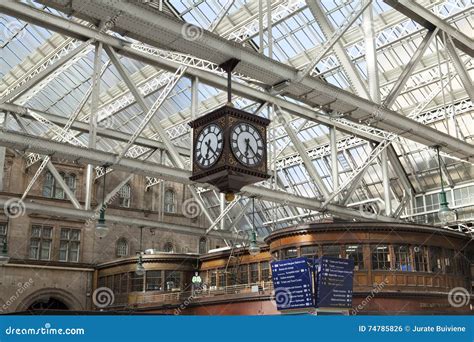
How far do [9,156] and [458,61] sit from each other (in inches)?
1117

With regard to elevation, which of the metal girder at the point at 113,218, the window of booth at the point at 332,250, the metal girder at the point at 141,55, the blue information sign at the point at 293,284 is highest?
the metal girder at the point at 141,55

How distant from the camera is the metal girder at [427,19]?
12727 mm

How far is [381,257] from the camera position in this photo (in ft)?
69.5

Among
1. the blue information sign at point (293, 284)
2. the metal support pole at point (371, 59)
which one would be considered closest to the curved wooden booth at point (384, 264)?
the metal support pole at point (371, 59)

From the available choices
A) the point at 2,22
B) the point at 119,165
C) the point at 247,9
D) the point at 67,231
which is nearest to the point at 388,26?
the point at 247,9

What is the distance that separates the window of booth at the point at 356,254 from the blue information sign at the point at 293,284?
12.5 metres

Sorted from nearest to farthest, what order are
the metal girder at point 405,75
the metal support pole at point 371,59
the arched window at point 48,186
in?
the metal girder at point 405,75 < the metal support pole at point 371,59 < the arched window at point 48,186

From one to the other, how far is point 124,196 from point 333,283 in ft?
106

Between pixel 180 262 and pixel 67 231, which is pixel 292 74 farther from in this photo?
pixel 67 231

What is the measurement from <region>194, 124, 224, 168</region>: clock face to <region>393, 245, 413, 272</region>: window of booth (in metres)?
15.1

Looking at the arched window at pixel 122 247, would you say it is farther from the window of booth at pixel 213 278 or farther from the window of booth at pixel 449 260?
the window of booth at pixel 449 260

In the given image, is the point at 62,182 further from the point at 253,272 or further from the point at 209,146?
the point at 209,146

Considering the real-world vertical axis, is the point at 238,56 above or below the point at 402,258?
above

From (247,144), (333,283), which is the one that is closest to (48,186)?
(333,283)
